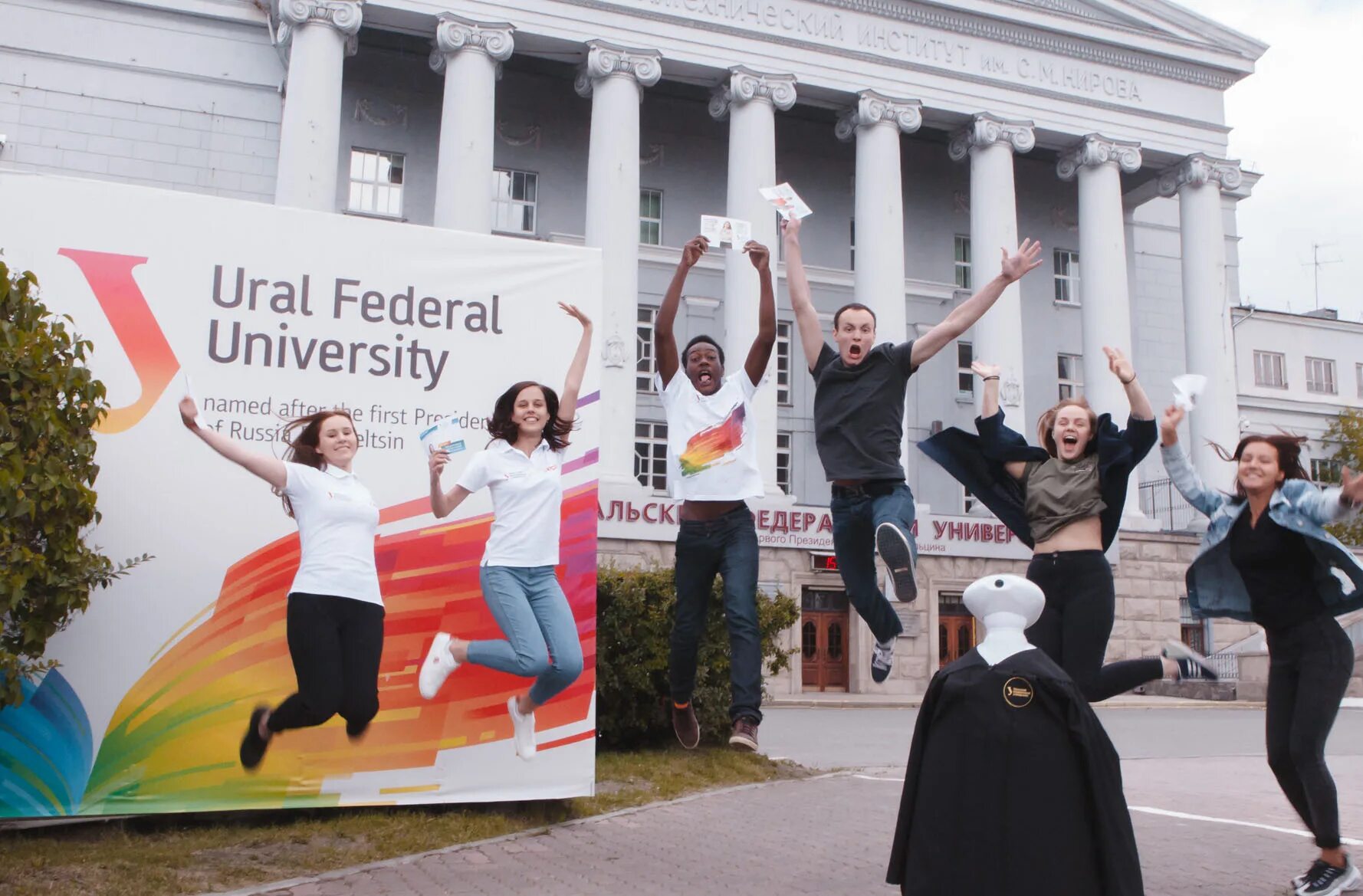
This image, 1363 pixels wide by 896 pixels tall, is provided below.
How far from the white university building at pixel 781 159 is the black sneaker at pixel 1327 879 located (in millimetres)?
21910

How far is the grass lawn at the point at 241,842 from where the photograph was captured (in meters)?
6.42

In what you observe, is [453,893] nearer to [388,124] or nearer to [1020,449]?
[1020,449]

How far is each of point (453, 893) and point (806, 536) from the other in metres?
24.7

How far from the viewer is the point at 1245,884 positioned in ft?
21.6

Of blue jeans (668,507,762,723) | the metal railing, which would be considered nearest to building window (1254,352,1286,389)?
the metal railing

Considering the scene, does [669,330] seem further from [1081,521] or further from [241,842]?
[241,842]

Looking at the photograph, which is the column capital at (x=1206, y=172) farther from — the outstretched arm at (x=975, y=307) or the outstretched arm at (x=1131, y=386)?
the outstretched arm at (x=1131, y=386)

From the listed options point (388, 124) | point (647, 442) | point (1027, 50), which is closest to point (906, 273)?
point (1027, 50)

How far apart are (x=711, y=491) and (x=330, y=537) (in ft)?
8.31

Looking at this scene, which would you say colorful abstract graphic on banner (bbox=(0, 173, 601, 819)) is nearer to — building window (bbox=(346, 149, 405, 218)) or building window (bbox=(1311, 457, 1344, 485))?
building window (bbox=(346, 149, 405, 218))

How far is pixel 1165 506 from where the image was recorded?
117 ft

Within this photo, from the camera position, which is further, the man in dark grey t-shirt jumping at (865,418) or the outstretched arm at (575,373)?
the outstretched arm at (575,373)

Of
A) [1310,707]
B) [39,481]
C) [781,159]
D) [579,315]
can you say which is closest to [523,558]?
[579,315]

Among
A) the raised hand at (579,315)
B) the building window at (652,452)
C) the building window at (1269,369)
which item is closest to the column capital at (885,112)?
the building window at (652,452)
